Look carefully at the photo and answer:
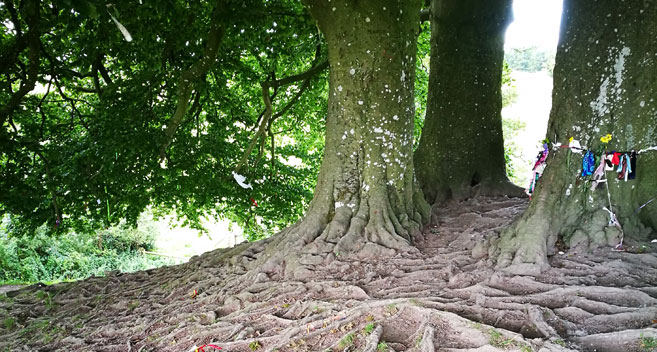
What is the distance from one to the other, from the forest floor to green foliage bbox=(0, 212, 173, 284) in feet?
27.9

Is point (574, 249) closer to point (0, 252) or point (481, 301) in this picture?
point (481, 301)

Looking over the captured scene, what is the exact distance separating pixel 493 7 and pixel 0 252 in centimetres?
1655

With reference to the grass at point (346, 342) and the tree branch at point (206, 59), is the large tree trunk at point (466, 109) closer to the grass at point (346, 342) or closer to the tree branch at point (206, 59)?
the tree branch at point (206, 59)

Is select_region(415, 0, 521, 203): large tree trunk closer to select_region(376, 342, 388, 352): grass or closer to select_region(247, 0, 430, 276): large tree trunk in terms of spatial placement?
select_region(247, 0, 430, 276): large tree trunk

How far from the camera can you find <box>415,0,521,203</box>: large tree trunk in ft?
20.0

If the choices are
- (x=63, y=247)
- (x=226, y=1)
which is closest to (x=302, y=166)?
(x=226, y=1)

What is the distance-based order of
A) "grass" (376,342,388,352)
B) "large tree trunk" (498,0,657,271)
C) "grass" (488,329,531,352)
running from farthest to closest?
"large tree trunk" (498,0,657,271)
"grass" (376,342,388,352)
"grass" (488,329,531,352)

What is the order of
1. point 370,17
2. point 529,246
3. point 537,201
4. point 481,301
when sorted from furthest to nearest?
point 370,17 → point 537,201 → point 529,246 → point 481,301

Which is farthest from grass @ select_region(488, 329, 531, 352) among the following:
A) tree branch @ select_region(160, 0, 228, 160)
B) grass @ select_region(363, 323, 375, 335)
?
tree branch @ select_region(160, 0, 228, 160)

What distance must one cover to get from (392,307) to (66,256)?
16.3 metres

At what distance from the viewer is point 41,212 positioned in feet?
23.0

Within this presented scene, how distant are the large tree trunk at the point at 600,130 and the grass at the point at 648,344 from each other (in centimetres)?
124

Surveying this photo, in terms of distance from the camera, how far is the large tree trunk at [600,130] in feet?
11.7

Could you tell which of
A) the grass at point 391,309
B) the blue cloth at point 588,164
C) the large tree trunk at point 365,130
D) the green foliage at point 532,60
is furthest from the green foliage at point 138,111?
the green foliage at point 532,60
